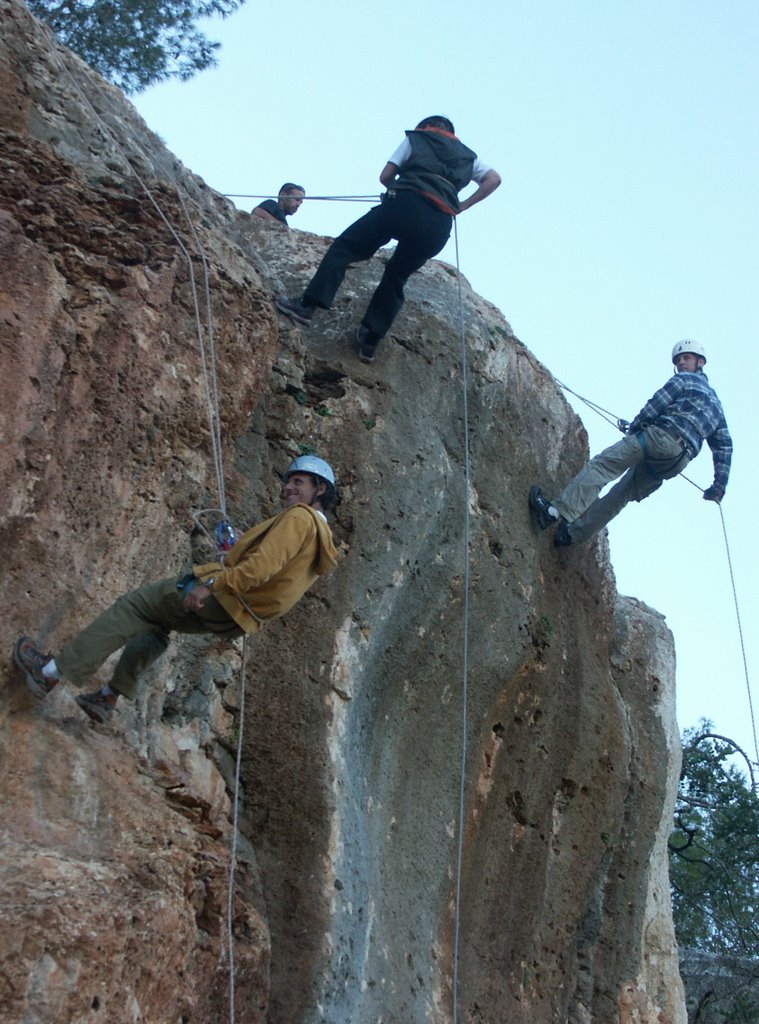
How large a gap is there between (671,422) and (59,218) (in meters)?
5.19

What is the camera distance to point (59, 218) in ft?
24.3

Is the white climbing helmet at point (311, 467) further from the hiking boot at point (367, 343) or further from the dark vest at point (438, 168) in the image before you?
the dark vest at point (438, 168)

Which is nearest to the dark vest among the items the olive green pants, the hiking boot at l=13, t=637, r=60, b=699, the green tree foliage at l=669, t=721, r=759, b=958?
the olive green pants

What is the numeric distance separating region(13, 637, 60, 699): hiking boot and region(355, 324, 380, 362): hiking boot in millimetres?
3968

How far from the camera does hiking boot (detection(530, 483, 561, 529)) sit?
33.0 ft

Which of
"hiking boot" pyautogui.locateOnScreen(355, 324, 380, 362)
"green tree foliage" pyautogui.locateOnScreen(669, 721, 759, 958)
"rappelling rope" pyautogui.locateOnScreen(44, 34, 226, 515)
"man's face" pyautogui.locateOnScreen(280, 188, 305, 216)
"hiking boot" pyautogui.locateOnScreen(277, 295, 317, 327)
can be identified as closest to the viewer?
"rappelling rope" pyautogui.locateOnScreen(44, 34, 226, 515)

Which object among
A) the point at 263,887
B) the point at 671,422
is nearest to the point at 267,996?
the point at 263,887

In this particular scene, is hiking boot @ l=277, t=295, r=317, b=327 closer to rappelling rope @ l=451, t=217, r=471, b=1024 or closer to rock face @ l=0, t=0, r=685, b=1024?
rock face @ l=0, t=0, r=685, b=1024

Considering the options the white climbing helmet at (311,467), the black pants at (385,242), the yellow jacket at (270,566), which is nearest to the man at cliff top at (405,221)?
the black pants at (385,242)

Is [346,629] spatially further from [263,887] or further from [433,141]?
[433,141]

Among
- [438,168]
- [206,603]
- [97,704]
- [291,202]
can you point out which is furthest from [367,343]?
[97,704]

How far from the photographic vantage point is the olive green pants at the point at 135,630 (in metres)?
6.25

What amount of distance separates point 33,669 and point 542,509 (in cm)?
487

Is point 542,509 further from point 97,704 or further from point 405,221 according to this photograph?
point 97,704
